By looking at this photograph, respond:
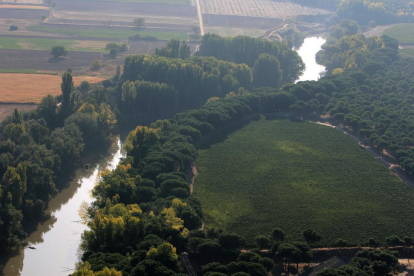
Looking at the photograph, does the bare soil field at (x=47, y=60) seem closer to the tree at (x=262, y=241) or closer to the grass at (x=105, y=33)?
the grass at (x=105, y=33)

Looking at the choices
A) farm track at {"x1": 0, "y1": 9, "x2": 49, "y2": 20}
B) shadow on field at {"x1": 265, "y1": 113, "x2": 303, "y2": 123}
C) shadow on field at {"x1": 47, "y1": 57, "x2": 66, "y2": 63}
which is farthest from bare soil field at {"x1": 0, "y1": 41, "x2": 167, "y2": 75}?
shadow on field at {"x1": 265, "y1": 113, "x2": 303, "y2": 123}

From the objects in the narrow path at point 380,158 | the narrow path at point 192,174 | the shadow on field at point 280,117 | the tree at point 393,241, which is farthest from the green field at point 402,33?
the tree at point 393,241

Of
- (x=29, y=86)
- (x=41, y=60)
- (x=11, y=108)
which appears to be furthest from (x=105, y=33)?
(x=11, y=108)

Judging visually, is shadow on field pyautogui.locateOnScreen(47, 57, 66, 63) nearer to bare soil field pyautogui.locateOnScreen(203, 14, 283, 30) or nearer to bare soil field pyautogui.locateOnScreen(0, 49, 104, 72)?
bare soil field pyautogui.locateOnScreen(0, 49, 104, 72)

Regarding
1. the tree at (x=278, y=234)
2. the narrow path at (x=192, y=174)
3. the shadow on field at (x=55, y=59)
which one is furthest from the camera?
the shadow on field at (x=55, y=59)

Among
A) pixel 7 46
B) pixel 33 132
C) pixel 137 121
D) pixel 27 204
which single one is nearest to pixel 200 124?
pixel 137 121

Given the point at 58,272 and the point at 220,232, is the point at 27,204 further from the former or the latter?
the point at 220,232
